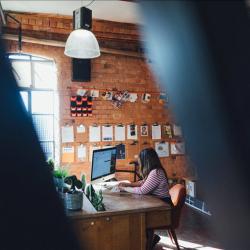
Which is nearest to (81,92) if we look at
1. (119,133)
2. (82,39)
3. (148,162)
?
(119,133)

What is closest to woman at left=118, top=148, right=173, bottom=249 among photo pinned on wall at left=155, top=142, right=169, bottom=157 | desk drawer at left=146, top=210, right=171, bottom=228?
desk drawer at left=146, top=210, right=171, bottom=228

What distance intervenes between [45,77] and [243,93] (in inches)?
179

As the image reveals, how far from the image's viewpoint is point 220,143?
23 cm

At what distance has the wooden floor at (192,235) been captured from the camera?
305 cm

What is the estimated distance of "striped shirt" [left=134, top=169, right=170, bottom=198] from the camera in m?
2.57

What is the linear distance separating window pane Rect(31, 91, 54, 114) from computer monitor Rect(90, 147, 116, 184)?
6.39 feet

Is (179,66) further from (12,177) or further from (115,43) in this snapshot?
(115,43)

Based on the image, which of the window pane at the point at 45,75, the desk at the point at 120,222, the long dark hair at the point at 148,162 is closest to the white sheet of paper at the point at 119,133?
the window pane at the point at 45,75

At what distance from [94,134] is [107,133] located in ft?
0.77

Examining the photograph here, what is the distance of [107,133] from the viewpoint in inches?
182

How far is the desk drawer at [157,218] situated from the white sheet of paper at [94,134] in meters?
2.56

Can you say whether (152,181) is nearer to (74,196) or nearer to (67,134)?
(74,196)

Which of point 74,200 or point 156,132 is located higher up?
point 156,132

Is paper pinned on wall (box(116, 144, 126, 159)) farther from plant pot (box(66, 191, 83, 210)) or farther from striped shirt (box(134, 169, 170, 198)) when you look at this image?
plant pot (box(66, 191, 83, 210))
